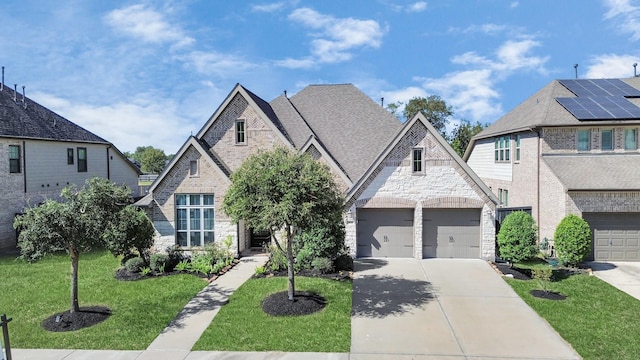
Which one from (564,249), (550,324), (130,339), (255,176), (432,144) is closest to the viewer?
(130,339)

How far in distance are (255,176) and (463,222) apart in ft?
34.1

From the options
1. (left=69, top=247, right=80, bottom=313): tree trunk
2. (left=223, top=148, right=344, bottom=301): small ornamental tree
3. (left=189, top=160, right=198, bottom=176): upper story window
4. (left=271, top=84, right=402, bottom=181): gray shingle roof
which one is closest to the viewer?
(left=223, top=148, right=344, bottom=301): small ornamental tree

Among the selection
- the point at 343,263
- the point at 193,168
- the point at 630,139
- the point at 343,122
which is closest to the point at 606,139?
the point at 630,139

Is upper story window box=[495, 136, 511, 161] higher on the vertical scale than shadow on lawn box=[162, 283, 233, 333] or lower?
higher

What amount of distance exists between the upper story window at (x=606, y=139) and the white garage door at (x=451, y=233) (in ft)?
26.4

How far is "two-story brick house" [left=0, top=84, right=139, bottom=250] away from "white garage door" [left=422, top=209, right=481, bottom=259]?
63.3 feet

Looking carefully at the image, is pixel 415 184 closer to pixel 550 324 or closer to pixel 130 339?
pixel 550 324

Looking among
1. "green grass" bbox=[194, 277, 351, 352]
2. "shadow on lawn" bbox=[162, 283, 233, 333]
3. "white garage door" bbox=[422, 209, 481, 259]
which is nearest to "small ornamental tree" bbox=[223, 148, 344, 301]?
"green grass" bbox=[194, 277, 351, 352]

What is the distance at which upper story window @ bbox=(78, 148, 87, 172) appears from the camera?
2714cm

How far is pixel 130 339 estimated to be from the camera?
9914 millimetres

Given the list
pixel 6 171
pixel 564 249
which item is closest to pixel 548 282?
pixel 564 249

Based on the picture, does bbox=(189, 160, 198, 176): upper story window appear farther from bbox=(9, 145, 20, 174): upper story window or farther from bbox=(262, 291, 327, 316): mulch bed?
bbox=(9, 145, 20, 174): upper story window

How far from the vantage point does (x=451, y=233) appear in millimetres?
17453

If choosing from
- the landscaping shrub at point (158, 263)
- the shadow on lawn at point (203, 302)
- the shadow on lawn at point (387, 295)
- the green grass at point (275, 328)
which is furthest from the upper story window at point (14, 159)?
the shadow on lawn at point (387, 295)
